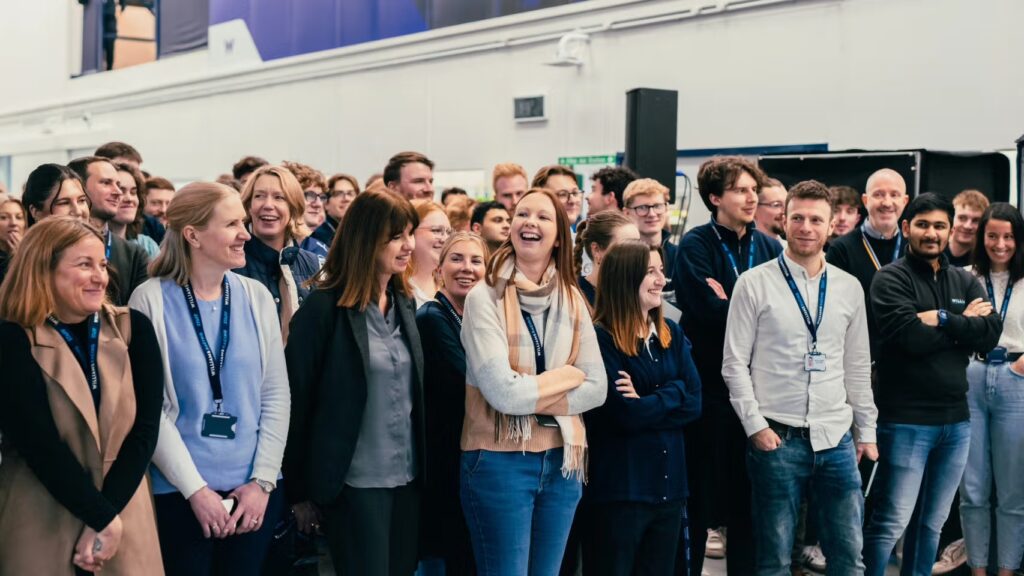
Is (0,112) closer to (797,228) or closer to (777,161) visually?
(777,161)

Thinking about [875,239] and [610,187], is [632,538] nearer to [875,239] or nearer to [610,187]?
[875,239]

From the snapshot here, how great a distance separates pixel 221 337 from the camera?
2.50m

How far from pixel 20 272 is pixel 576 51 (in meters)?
6.49

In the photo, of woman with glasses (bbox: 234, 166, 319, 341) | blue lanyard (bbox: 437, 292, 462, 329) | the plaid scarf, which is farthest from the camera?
woman with glasses (bbox: 234, 166, 319, 341)

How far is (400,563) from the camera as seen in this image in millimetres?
2635

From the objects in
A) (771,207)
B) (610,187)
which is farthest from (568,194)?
(771,207)

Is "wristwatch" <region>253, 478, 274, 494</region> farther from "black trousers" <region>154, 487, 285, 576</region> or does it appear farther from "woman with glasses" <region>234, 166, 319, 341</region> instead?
"woman with glasses" <region>234, 166, 319, 341</region>

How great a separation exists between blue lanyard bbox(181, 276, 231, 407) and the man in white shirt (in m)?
1.63

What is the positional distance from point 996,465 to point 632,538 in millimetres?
1851

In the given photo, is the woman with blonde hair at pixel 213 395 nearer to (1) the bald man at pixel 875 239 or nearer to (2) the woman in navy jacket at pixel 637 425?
(2) the woman in navy jacket at pixel 637 425

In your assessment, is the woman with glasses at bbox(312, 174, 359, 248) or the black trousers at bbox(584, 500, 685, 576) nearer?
the black trousers at bbox(584, 500, 685, 576)

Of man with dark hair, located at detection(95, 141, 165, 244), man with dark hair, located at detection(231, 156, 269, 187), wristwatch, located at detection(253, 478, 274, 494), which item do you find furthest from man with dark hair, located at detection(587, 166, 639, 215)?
wristwatch, located at detection(253, 478, 274, 494)

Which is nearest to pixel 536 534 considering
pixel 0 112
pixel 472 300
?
pixel 472 300

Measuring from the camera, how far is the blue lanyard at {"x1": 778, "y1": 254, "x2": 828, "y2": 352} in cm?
318
